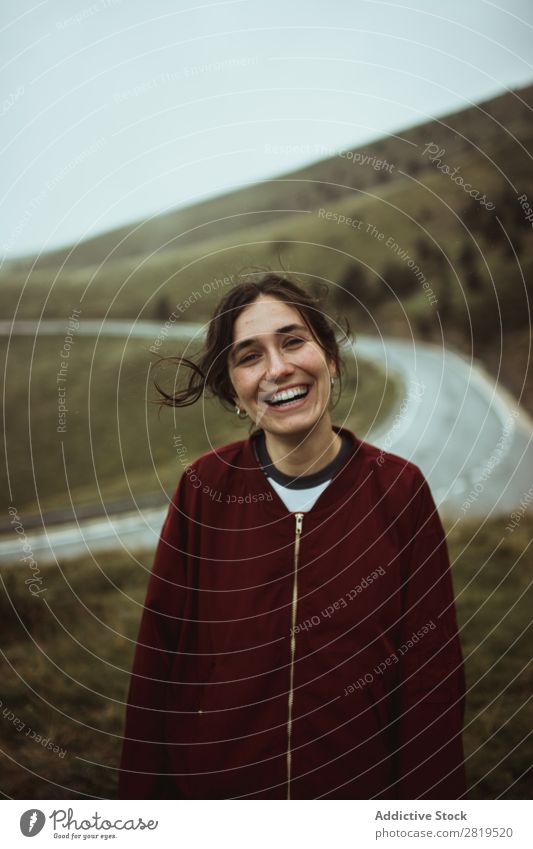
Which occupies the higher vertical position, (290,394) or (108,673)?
(290,394)

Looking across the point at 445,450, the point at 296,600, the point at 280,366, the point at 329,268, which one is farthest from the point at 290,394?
the point at 329,268

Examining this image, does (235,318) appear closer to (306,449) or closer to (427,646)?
(306,449)

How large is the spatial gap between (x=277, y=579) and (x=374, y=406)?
6317 millimetres

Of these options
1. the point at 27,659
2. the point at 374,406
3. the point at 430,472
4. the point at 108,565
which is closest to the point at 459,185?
the point at 374,406

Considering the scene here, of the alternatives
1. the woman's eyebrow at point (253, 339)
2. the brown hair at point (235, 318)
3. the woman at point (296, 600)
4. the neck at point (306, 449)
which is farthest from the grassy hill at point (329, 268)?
the neck at point (306, 449)

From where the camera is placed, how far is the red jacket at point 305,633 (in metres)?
1.85

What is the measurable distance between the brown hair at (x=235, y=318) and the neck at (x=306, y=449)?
257 millimetres

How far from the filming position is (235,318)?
6.35ft

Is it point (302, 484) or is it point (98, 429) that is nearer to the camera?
point (302, 484)

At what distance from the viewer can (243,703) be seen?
1.95 meters

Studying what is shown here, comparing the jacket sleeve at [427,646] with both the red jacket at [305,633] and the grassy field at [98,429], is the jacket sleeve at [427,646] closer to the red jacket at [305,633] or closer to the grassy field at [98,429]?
the red jacket at [305,633]

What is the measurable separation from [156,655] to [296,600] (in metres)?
0.46
